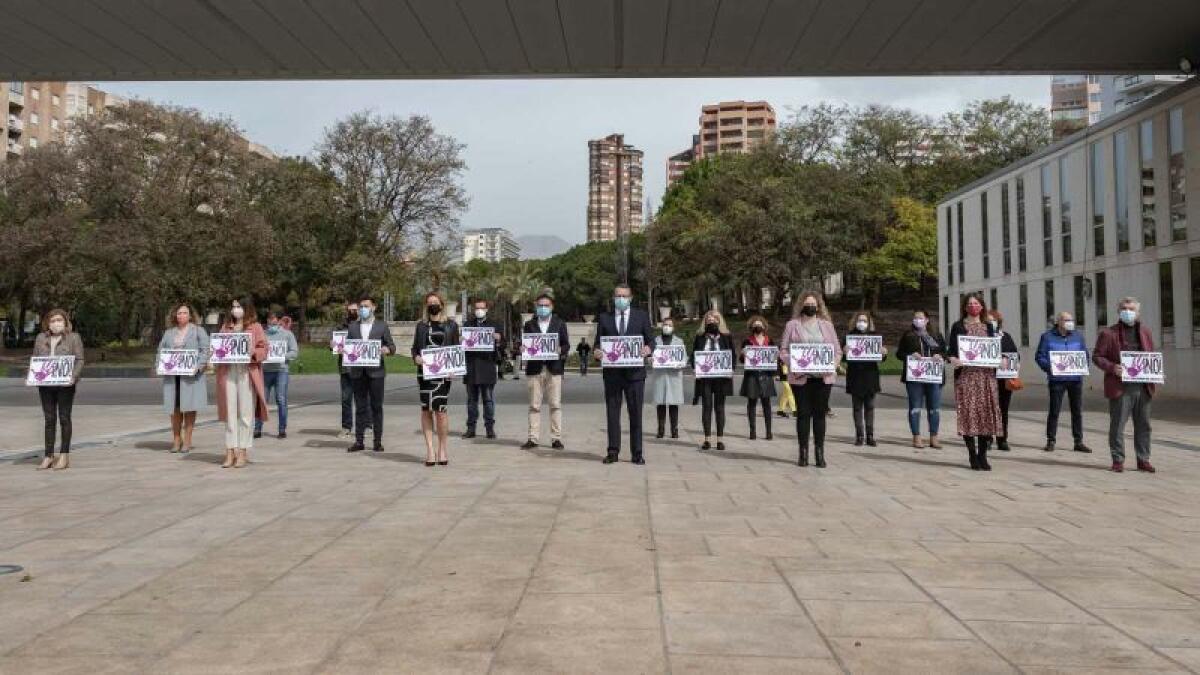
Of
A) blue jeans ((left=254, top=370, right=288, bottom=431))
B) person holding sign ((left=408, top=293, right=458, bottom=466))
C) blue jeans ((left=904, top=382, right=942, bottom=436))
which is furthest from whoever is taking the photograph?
blue jeans ((left=254, top=370, right=288, bottom=431))

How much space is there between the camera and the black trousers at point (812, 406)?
9711 millimetres

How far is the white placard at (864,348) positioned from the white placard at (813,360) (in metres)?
2.45

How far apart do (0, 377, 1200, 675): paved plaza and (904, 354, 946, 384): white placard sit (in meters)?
1.96

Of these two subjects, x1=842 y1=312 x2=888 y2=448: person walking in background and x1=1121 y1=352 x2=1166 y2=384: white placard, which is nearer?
x1=1121 y1=352 x2=1166 y2=384: white placard

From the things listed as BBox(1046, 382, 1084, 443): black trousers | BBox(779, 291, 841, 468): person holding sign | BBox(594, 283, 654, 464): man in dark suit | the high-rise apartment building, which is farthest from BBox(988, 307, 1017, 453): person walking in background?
the high-rise apartment building

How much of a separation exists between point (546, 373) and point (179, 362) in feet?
14.9

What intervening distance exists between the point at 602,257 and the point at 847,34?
262 feet

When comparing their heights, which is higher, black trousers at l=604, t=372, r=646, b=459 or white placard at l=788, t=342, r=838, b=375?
white placard at l=788, t=342, r=838, b=375

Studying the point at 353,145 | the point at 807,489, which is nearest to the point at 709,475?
the point at 807,489

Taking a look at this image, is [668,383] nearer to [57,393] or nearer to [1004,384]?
[1004,384]

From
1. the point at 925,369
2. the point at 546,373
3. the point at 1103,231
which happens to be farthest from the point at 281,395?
the point at 1103,231

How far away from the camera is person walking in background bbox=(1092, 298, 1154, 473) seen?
30.7 ft

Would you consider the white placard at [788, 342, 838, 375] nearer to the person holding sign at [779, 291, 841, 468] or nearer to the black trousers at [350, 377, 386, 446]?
the person holding sign at [779, 291, 841, 468]

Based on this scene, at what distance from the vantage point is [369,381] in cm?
1114
